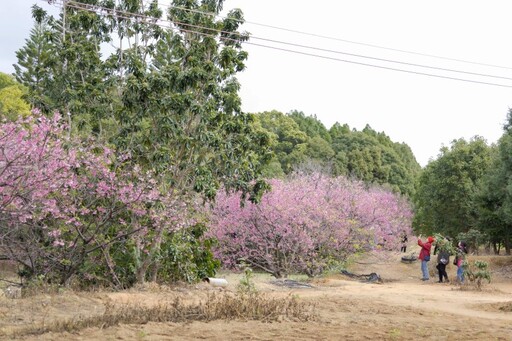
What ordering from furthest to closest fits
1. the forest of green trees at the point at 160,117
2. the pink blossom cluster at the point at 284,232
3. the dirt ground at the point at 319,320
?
the pink blossom cluster at the point at 284,232
the forest of green trees at the point at 160,117
the dirt ground at the point at 319,320

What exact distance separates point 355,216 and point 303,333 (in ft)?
60.8

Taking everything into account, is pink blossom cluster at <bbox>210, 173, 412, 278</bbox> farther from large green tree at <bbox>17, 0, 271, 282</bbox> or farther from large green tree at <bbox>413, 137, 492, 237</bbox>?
large green tree at <bbox>413, 137, 492, 237</bbox>

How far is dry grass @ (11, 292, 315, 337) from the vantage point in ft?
23.0

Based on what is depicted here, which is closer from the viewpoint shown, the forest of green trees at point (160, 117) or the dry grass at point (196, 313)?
the dry grass at point (196, 313)

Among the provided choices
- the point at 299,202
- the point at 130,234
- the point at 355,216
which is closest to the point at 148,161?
the point at 130,234

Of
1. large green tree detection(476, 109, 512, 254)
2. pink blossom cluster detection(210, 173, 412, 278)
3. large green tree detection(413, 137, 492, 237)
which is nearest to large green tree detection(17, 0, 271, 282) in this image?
pink blossom cluster detection(210, 173, 412, 278)

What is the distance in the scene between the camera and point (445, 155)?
3166 centimetres

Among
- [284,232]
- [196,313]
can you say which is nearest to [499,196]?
[284,232]

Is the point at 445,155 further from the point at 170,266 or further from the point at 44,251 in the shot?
the point at 44,251

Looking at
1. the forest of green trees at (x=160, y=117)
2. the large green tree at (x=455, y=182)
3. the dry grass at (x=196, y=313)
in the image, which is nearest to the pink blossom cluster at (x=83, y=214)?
the forest of green trees at (x=160, y=117)

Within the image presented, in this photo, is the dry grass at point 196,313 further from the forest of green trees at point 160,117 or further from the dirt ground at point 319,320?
the forest of green trees at point 160,117

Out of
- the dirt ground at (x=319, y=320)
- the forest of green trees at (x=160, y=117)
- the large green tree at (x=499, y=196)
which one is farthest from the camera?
the large green tree at (x=499, y=196)

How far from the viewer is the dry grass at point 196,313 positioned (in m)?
7.00

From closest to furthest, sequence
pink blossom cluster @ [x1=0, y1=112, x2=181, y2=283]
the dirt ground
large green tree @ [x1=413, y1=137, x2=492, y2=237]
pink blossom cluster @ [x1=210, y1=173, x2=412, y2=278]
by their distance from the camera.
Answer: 1. the dirt ground
2. pink blossom cluster @ [x1=0, y1=112, x2=181, y2=283]
3. pink blossom cluster @ [x1=210, y1=173, x2=412, y2=278]
4. large green tree @ [x1=413, y1=137, x2=492, y2=237]
